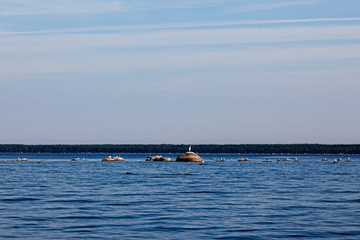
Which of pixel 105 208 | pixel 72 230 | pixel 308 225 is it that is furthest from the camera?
pixel 105 208

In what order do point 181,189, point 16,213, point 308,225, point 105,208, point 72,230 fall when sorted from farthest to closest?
point 181,189 < point 105,208 < point 16,213 < point 308,225 < point 72,230

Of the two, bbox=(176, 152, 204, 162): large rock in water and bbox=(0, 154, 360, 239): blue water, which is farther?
bbox=(176, 152, 204, 162): large rock in water

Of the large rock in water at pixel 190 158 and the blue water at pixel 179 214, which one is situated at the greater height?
the large rock in water at pixel 190 158

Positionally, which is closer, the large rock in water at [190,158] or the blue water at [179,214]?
the blue water at [179,214]

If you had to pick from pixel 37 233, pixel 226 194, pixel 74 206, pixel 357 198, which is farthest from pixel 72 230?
pixel 357 198

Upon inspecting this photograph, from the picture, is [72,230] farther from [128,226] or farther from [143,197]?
[143,197]

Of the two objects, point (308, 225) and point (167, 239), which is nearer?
point (167, 239)

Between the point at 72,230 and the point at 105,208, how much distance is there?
28.0 feet

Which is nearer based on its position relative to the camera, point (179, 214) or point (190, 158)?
point (179, 214)

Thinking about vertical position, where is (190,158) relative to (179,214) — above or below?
above

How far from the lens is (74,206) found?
119 ft

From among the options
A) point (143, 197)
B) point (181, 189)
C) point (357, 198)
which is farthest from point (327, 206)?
point (181, 189)

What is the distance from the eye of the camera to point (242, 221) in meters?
29.5

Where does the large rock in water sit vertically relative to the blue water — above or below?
above
